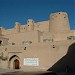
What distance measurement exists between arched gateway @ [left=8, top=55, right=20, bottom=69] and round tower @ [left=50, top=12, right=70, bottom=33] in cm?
1055

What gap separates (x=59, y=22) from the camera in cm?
3322

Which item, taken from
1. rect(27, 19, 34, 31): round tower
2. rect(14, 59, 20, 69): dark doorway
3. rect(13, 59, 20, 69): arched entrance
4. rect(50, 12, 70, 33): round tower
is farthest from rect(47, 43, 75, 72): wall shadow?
rect(27, 19, 34, 31): round tower

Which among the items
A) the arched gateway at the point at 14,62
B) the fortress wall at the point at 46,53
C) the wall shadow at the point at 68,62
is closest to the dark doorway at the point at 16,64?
the arched gateway at the point at 14,62

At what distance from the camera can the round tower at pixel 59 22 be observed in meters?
33.2

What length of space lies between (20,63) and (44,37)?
8.82 metres

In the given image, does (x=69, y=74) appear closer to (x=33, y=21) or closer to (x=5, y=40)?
(x=5, y=40)

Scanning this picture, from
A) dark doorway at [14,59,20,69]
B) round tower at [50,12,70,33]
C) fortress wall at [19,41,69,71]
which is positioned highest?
round tower at [50,12,70,33]

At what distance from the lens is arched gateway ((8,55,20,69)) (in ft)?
85.5

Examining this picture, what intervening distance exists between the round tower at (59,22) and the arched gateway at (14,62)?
10552 millimetres

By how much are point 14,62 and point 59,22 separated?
467 inches

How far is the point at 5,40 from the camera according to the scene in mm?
36969

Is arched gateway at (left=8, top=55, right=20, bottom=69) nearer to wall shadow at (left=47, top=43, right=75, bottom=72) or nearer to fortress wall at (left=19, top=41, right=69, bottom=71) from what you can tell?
fortress wall at (left=19, top=41, right=69, bottom=71)

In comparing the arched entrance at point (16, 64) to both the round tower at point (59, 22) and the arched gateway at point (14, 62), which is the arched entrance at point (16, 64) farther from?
the round tower at point (59, 22)

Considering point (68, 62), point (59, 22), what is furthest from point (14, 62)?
point (59, 22)
